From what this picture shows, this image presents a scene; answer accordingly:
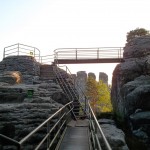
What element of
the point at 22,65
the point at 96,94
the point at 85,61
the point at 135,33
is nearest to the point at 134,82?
the point at 85,61

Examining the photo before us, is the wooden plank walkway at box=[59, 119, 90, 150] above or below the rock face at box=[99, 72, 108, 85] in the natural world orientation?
below

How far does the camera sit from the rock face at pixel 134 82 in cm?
2084

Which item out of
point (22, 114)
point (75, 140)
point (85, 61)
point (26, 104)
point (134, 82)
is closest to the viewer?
point (75, 140)

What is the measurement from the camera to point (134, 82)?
2269 centimetres

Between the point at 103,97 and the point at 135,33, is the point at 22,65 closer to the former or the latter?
the point at 135,33

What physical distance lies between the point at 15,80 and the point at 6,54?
818 cm

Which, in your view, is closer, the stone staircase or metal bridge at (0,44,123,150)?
metal bridge at (0,44,123,150)

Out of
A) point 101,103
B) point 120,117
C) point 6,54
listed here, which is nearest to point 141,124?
point 120,117

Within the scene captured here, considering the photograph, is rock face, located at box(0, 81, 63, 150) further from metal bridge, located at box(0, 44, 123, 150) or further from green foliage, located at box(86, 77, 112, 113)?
green foliage, located at box(86, 77, 112, 113)

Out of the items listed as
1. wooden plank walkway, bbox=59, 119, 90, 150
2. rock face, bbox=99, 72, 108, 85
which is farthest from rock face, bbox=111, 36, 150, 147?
rock face, bbox=99, 72, 108, 85

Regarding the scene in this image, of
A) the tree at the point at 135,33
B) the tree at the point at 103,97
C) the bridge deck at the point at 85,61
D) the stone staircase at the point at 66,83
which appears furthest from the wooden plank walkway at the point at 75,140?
the tree at the point at 103,97

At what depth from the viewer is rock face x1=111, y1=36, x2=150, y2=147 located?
2084 cm

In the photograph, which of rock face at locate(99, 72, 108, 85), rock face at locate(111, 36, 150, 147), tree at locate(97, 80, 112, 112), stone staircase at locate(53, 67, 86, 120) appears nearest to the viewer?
rock face at locate(111, 36, 150, 147)

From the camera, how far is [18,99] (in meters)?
17.9
